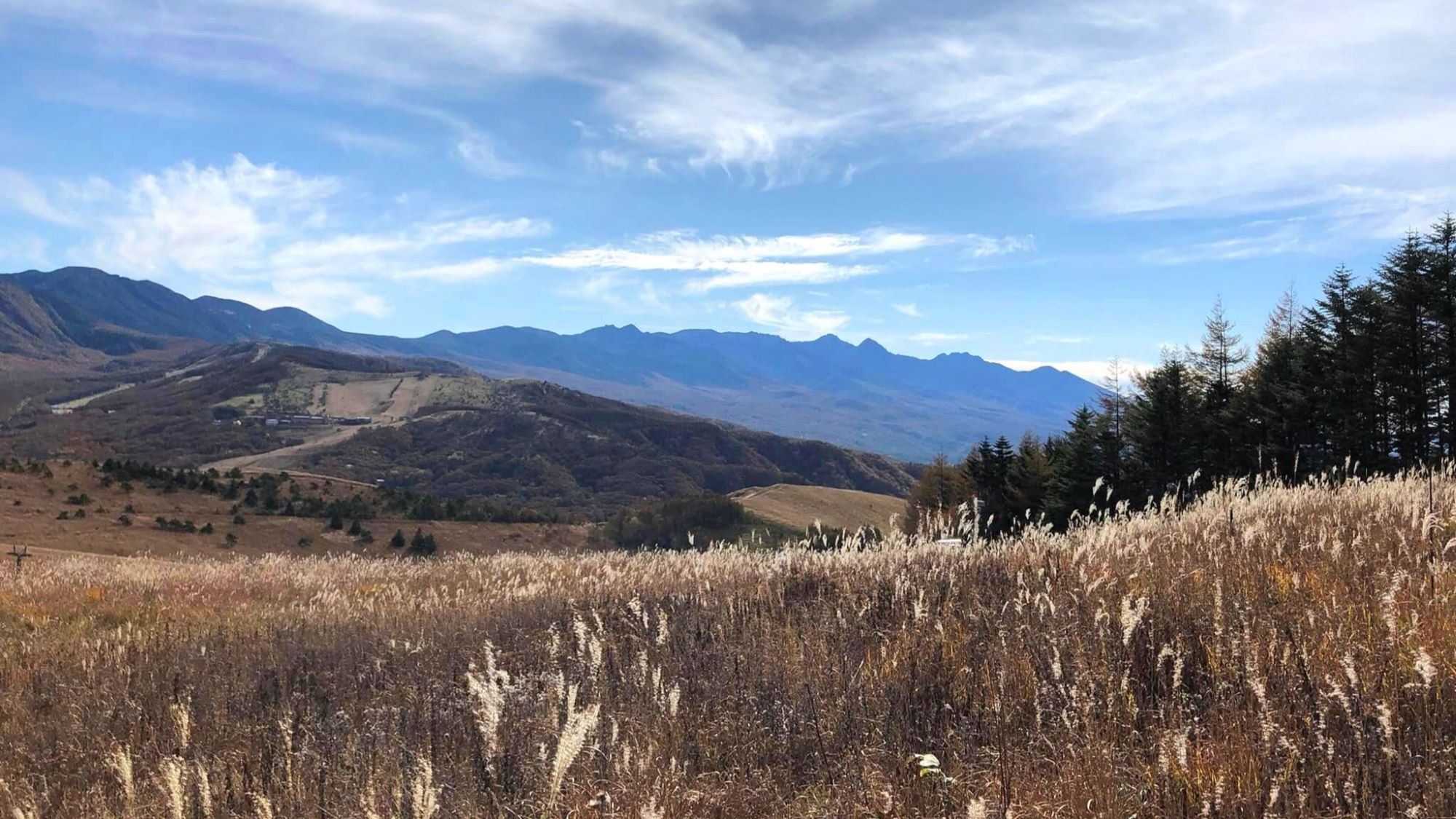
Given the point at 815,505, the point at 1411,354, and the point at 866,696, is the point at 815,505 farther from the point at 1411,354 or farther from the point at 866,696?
the point at 866,696

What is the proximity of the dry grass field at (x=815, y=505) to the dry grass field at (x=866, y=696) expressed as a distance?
69.5 meters

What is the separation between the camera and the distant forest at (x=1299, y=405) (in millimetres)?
32000

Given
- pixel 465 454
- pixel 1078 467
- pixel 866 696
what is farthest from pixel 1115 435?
pixel 465 454

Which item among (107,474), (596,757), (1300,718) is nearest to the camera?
(1300,718)

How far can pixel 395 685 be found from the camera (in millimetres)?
5270

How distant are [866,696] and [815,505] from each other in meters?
92.5

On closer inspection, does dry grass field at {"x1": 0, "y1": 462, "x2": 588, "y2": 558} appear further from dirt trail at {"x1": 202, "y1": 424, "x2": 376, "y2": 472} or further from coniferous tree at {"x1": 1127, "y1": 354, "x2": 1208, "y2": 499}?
dirt trail at {"x1": 202, "y1": 424, "x2": 376, "y2": 472}

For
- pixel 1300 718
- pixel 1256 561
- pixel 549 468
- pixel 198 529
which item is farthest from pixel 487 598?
pixel 549 468

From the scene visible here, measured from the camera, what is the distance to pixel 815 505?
9550 centimetres

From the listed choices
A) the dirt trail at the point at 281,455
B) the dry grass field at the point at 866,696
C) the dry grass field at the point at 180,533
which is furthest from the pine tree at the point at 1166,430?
the dirt trail at the point at 281,455

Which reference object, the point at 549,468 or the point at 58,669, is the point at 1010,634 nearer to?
the point at 58,669

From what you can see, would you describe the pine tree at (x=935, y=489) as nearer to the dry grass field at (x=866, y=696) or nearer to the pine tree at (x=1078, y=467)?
the pine tree at (x=1078, y=467)

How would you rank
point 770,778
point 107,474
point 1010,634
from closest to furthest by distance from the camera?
point 770,778, point 1010,634, point 107,474

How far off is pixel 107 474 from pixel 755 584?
68.5m
